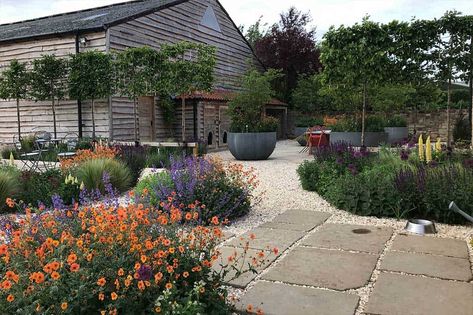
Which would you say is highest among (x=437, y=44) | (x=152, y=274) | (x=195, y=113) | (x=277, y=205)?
(x=437, y=44)

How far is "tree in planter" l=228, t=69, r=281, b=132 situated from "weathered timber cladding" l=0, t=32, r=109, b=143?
439cm

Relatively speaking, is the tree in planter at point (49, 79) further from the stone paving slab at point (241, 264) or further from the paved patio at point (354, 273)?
the stone paving slab at point (241, 264)

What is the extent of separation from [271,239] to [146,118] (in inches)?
477

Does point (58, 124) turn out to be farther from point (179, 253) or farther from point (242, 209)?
point (179, 253)

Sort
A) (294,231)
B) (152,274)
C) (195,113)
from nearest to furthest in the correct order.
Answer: (152,274)
(294,231)
(195,113)

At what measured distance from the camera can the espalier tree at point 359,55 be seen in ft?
33.9

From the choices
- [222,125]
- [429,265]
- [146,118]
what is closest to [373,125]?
[222,125]

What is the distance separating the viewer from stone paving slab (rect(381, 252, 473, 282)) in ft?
11.1

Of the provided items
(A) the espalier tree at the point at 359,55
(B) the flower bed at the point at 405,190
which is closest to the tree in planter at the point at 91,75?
(A) the espalier tree at the point at 359,55

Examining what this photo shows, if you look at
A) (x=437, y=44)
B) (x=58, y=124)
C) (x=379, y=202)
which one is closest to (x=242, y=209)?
(x=379, y=202)

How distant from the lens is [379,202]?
17.9 feet

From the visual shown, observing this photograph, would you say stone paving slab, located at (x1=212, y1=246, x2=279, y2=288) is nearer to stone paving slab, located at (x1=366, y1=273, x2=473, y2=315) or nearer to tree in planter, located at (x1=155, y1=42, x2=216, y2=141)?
stone paving slab, located at (x1=366, y1=273, x2=473, y2=315)

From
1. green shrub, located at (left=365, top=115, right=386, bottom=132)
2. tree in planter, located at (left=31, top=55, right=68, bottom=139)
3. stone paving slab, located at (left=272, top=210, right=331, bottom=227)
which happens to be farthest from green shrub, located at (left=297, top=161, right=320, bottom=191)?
tree in planter, located at (left=31, top=55, right=68, bottom=139)

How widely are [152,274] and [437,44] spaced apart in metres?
9.34
